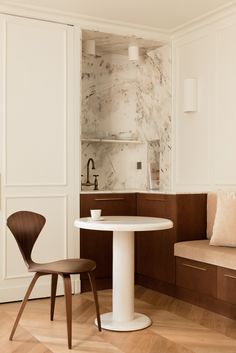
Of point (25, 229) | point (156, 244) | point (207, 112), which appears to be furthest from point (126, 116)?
point (25, 229)

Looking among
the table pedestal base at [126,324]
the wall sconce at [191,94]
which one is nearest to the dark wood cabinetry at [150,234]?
the table pedestal base at [126,324]

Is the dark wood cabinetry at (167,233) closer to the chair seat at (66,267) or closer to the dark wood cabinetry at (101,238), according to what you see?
the dark wood cabinetry at (101,238)

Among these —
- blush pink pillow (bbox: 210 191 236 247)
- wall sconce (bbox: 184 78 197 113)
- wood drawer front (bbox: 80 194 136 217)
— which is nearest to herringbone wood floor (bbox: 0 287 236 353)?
blush pink pillow (bbox: 210 191 236 247)

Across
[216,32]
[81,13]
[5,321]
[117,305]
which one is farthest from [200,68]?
[5,321]

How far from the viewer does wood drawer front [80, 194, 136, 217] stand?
4410mm

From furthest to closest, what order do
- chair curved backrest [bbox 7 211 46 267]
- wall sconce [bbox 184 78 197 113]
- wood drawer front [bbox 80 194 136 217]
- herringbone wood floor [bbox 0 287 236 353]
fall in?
wall sconce [bbox 184 78 197 113]
wood drawer front [bbox 80 194 136 217]
chair curved backrest [bbox 7 211 46 267]
herringbone wood floor [bbox 0 287 236 353]

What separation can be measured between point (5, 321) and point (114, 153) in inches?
97.6

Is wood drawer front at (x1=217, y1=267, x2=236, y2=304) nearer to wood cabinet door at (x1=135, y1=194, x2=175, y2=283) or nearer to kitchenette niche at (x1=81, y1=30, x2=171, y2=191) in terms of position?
wood cabinet door at (x1=135, y1=194, x2=175, y2=283)

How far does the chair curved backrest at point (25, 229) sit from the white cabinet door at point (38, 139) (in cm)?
73

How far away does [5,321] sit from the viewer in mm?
3516

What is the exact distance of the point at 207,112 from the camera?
14.8 feet

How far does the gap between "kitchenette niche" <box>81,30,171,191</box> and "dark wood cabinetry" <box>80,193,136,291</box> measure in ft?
1.98

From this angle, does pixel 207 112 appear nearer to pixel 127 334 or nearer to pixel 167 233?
pixel 167 233

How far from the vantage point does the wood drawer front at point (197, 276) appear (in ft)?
12.2
